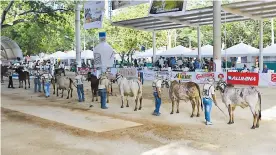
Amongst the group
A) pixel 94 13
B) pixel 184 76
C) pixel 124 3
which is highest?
pixel 124 3

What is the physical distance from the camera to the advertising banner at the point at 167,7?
21.7 meters

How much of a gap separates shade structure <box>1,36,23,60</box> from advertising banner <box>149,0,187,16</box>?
2615cm

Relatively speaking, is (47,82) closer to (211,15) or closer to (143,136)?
(143,136)

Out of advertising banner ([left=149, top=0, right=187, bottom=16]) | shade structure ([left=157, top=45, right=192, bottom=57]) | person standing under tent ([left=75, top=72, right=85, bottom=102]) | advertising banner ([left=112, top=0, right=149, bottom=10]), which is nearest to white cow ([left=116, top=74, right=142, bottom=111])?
person standing under tent ([left=75, top=72, right=85, bottom=102])

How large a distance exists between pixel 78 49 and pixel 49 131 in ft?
82.8

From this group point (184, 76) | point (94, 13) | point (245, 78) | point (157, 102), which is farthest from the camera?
point (94, 13)

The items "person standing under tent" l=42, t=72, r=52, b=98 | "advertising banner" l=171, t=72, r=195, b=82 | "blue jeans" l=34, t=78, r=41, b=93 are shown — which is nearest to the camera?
"person standing under tent" l=42, t=72, r=52, b=98

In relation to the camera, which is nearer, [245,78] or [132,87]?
[245,78]

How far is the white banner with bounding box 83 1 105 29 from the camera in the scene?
26.0 meters

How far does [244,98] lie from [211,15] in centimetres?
1821

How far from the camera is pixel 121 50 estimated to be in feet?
158

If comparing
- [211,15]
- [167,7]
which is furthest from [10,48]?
[167,7]

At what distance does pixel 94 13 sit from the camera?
26344mm

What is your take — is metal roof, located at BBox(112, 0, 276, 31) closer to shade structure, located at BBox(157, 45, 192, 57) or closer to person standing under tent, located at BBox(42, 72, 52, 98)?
shade structure, located at BBox(157, 45, 192, 57)
